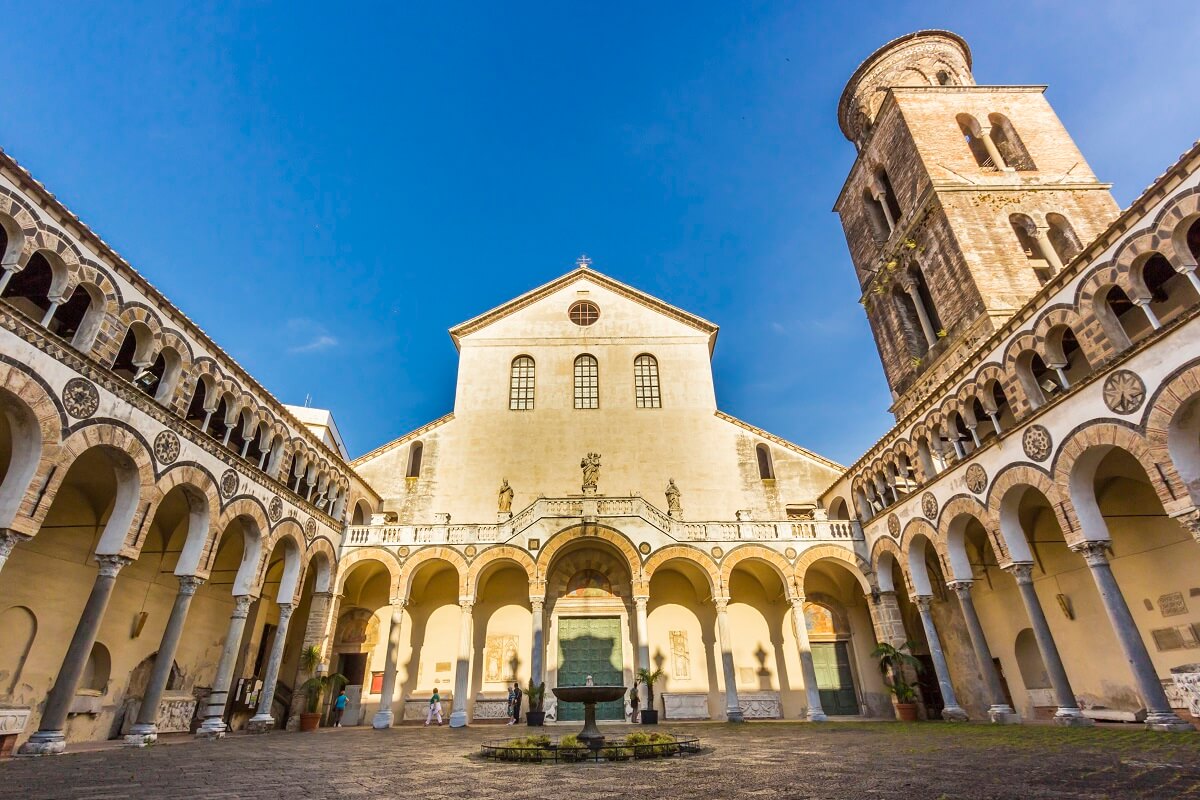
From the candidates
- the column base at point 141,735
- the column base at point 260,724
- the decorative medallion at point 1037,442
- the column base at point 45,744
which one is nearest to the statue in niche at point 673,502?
the decorative medallion at point 1037,442

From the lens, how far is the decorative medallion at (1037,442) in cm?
1089

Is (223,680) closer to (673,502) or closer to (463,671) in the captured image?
(463,671)

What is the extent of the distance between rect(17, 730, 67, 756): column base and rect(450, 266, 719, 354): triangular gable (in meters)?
18.1

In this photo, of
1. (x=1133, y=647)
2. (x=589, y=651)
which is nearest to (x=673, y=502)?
(x=589, y=651)

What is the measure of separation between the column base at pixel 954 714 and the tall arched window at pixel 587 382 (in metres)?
Answer: 14.6

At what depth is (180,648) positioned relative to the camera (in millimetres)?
14789

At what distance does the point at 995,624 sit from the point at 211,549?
19.5 m

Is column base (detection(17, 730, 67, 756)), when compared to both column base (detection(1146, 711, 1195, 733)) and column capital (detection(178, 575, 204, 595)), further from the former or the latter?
column base (detection(1146, 711, 1195, 733))

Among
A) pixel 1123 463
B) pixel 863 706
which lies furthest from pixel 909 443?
pixel 863 706

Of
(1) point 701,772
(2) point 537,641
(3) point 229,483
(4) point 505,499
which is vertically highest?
(4) point 505,499

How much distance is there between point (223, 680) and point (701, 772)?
1194cm

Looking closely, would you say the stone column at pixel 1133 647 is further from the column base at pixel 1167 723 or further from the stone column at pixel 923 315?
the stone column at pixel 923 315

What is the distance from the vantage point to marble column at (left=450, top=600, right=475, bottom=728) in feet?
51.2

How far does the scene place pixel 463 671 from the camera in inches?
627
